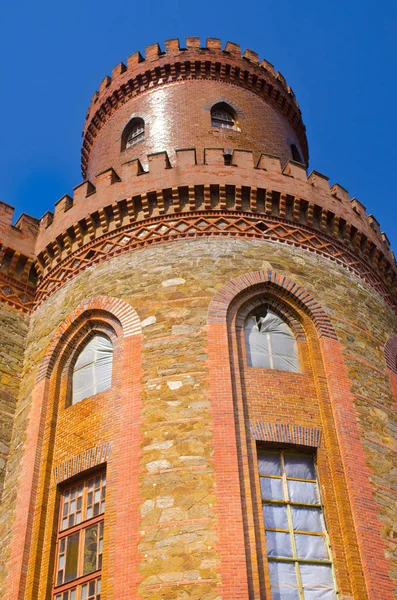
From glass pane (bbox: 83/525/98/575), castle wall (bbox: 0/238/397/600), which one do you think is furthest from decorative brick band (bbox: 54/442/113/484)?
glass pane (bbox: 83/525/98/575)

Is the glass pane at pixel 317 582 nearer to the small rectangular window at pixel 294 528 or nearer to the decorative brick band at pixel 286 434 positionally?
the small rectangular window at pixel 294 528

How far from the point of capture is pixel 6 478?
41.9 ft

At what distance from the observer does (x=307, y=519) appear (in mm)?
10930

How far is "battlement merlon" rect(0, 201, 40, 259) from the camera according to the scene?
51.5ft

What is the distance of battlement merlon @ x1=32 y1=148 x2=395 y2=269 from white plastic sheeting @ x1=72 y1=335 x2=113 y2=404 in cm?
261

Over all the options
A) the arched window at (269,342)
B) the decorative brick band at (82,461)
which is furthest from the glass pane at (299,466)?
the decorative brick band at (82,461)

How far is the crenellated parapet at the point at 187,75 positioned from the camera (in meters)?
19.7

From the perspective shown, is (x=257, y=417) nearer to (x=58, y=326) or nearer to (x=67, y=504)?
(x=67, y=504)

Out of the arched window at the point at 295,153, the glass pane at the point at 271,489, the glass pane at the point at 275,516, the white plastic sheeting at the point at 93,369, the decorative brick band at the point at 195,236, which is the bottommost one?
the glass pane at the point at 275,516

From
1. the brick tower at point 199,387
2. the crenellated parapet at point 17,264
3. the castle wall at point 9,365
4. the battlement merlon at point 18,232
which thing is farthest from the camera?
the battlement merlon at point 18,232

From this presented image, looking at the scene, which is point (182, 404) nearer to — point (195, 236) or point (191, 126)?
point (195, 236)

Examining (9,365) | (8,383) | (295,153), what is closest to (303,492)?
(8,383)

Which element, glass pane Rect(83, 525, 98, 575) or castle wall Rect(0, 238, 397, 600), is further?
glass pane Rect(83, 525, 98, 575)

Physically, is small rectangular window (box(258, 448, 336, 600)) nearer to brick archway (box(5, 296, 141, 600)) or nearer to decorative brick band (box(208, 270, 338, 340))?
brick archway (box(5, 296, 141, 600))
